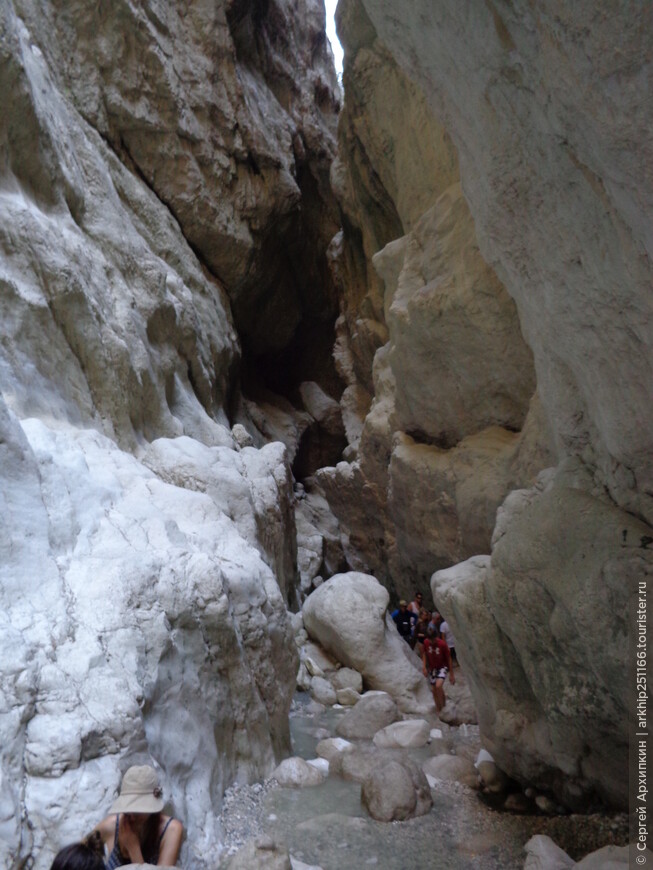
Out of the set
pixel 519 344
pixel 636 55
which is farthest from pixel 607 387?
pixel 519 344

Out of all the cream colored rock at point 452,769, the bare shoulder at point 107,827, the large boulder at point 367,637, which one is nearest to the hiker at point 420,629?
the large boulder at point 367,637

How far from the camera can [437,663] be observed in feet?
28.9

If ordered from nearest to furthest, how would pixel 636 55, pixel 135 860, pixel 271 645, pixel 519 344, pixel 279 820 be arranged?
pixel 636 55
pixel 135 860
pixel 279 820
pixel 271 645
pixel 519 344

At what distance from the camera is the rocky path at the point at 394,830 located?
4227mm

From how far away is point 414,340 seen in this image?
9.60 meters

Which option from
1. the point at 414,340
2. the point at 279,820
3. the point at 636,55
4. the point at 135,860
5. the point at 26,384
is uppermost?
the point at 414,340

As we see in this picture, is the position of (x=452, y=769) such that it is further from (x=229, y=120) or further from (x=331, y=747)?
(x=229, y=120)

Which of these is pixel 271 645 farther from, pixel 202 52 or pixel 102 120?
pixel 202 52

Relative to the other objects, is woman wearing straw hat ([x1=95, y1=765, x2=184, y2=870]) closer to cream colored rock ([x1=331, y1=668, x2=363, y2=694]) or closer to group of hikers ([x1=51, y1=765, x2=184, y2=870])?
group of hikers ([x1=51, y1=765, x2=184, y2=870])

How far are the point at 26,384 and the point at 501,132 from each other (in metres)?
4.90

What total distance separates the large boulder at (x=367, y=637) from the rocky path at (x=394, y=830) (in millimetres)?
3698

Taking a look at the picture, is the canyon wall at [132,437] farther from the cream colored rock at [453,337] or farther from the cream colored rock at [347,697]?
the cream colored rock at [453,337]

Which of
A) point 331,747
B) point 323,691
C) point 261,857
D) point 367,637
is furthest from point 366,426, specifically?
point 261,857

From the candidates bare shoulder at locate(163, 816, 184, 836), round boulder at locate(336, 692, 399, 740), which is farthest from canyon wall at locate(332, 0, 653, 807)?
bare shoulder at locate(163, 816, 184, 836)
